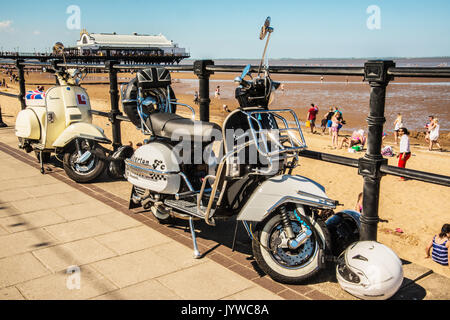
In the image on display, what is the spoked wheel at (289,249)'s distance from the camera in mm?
3672

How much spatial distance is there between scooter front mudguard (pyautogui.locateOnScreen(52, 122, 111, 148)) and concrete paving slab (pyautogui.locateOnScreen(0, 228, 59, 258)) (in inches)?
83.2

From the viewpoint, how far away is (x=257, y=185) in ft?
13.5

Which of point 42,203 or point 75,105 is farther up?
point 75,105

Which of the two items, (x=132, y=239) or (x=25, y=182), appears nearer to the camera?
(x=132, y=239)

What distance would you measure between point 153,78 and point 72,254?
2157 mm

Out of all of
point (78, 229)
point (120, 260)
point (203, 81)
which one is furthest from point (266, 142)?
point (78, 229)

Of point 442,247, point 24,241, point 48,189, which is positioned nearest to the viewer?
point 24,241

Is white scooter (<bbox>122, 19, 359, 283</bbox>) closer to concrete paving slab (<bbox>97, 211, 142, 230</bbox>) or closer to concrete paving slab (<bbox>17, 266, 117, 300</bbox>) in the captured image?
concrete paving slab (<bbox>97, 211, 142, 230</bbox>)

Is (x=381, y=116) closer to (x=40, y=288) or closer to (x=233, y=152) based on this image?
(x=233, y=152)

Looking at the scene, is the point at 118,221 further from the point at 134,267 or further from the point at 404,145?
the point at 404,145

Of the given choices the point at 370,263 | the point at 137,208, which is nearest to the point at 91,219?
the point at 137,208

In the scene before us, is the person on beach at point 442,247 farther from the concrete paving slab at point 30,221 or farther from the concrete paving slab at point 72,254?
the concrete paving slab at point 30,221

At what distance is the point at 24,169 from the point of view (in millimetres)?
7680

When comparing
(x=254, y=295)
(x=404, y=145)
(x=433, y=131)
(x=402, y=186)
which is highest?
(x=254, y=295)
